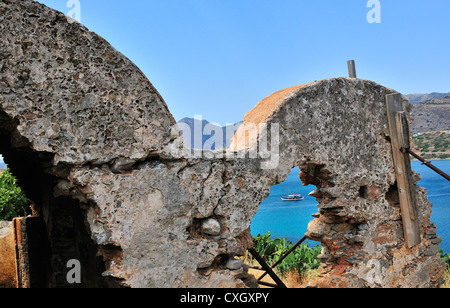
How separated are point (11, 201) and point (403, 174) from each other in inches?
270

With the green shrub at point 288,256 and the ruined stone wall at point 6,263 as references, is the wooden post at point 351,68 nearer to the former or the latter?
the green shrub at point 288,256

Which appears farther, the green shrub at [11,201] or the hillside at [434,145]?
the hillside at [434,145]

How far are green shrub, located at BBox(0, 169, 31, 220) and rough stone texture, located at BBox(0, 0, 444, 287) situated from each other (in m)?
3.95

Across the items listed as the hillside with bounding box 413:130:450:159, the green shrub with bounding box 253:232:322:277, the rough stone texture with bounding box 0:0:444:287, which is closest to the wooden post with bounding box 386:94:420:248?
the rough stone texture with bounding box 0:0:444:287

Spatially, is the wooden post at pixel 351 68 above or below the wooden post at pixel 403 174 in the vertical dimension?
above

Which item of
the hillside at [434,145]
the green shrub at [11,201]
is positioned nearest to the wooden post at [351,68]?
the green shrub at [11,201]

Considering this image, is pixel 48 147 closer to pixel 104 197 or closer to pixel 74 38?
pixel 104 197

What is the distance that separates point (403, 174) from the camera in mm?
4656

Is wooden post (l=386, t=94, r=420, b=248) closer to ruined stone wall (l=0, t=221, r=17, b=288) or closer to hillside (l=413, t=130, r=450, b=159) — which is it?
ruined stone wall (l=0, t=221, r=17, b=288)

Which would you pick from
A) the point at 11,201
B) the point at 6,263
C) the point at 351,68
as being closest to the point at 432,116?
the point at 351,68

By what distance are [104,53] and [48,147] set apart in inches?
31.1

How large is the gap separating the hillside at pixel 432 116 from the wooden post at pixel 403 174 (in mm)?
39421

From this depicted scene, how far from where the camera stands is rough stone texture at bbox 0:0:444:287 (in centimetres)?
282

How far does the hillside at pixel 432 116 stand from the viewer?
41.6m
